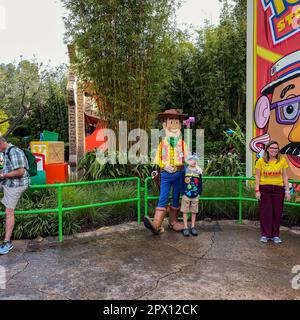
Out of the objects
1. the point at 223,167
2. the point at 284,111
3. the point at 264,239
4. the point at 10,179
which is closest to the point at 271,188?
the point at 264,239

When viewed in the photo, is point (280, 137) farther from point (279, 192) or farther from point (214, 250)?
point (214, 250)

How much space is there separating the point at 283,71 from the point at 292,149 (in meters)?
1.37

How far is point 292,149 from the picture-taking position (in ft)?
18.5

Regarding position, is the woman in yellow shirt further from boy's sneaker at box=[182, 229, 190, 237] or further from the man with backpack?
the man with backpack

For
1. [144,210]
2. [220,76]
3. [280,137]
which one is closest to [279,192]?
[280,137]

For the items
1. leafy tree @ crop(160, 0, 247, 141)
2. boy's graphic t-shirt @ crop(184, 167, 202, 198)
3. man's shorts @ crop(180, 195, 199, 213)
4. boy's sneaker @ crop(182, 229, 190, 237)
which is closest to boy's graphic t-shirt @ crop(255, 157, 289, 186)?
boy's graphic t-shirt @ crop(184, 167, 202, 198)

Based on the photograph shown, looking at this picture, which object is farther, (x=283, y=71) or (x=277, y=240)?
(x=283, y=71)

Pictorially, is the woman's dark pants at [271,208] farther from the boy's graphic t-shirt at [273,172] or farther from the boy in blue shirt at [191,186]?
the boy in blue shirt at [191,186]

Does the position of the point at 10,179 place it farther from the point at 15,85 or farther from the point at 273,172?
the point at 15,85

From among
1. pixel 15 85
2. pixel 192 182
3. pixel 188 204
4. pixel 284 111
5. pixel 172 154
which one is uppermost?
pixel 15 85

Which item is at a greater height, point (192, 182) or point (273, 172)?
point (273, 172)

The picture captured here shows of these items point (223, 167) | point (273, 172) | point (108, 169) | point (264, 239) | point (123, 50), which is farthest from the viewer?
point (223, 167)

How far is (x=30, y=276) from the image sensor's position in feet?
11.0

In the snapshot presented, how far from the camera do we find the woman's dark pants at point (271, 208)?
434 centimetres
